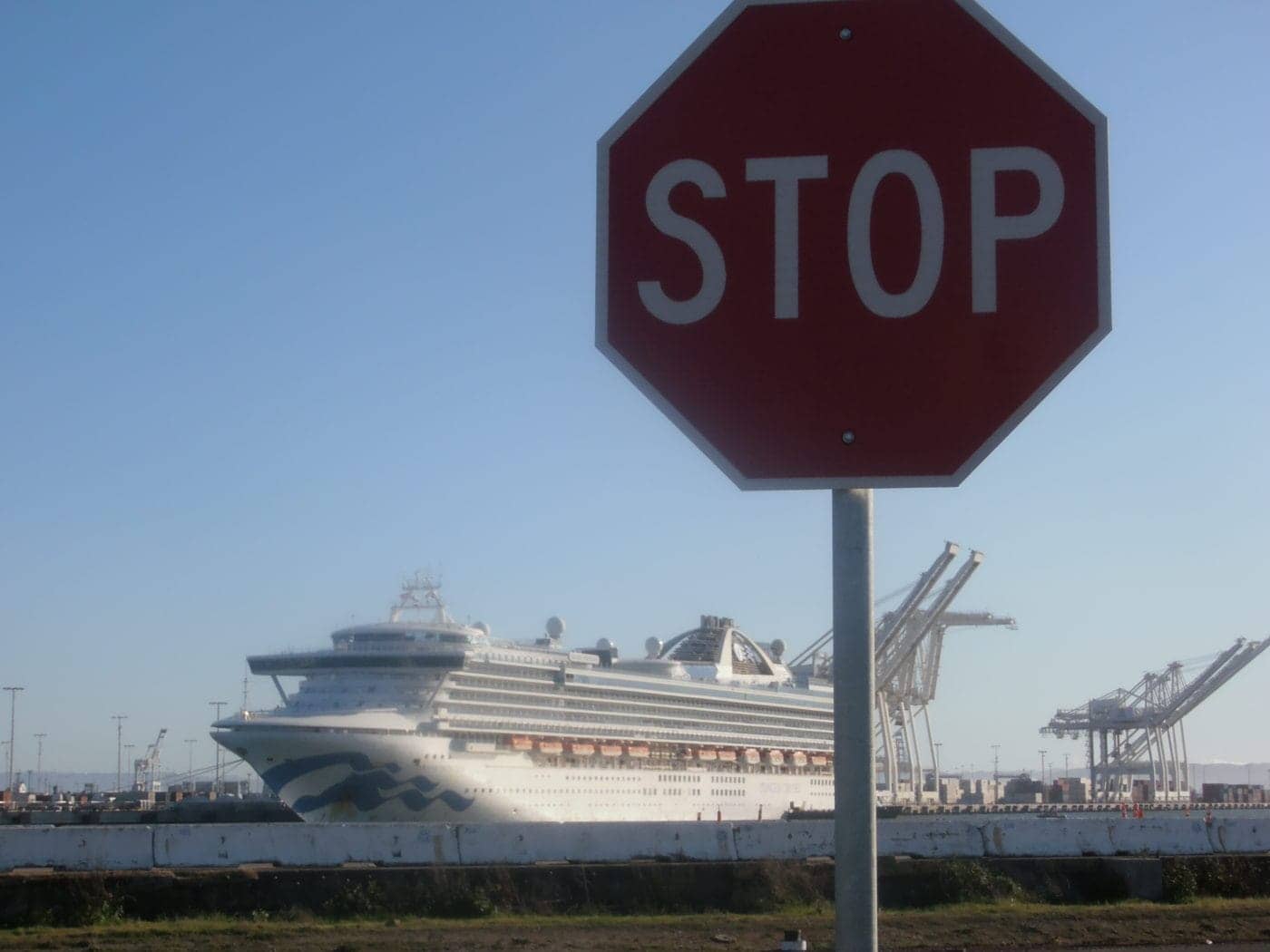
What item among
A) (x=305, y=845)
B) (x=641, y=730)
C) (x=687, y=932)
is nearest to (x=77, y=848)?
(x=305, y=845)

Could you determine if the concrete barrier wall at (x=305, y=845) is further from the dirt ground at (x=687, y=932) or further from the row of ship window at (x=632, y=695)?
the row of ship window at (x=632, y=695)

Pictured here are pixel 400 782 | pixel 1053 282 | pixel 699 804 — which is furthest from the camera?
pixel 699 804

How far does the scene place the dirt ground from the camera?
41.2 feet

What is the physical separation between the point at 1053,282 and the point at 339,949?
11.0 m

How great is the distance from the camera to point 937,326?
2.31 meters

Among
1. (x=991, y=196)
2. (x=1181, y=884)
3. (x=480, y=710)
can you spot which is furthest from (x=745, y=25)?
(x=480, y=710)

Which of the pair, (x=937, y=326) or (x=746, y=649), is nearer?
(x=937, y=326)

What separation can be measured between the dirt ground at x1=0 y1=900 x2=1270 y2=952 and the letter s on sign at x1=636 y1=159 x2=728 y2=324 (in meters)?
10.6

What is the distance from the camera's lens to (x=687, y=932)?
13.8m

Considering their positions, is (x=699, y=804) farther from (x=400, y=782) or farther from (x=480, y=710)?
(x=400, y=782)

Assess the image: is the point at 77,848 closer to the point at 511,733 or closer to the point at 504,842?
the point at 504,842

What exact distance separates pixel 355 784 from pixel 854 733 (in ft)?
144

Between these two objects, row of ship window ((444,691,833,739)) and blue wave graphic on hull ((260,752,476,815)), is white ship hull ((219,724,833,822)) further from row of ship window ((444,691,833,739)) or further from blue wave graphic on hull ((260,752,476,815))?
row of ship window ((444,691,833,739))

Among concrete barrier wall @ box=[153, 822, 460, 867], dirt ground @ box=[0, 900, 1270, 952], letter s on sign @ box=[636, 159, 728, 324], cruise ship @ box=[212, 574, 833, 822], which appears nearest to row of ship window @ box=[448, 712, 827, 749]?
cruise ship @ box=[212, 574, 833, 822]
